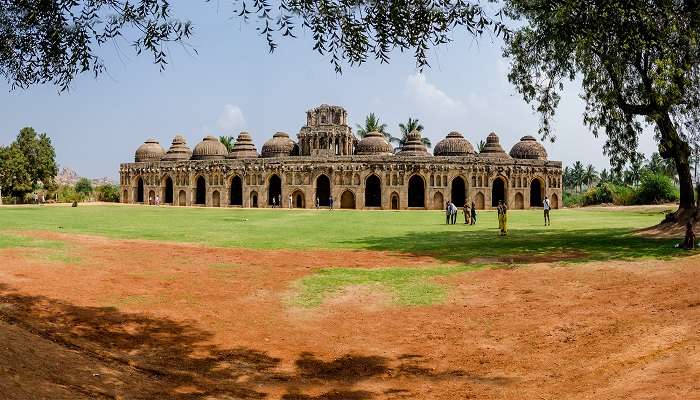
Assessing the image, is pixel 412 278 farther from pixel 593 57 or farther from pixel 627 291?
pixel 593 57

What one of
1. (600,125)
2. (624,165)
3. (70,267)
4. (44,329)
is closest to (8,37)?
(44,329)

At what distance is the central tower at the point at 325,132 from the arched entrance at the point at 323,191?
379 centimetres

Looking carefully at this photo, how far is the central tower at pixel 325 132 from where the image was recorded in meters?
72.7

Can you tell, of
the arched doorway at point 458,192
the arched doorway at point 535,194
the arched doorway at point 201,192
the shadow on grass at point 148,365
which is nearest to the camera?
the shadow on grass at point 148,365

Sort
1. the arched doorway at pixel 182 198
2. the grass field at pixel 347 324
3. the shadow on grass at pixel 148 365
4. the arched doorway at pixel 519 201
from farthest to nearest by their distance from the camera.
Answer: the arched doorway at pixel 182 198
the arched doorway at pixel 519 201
the grass field at pixel 347 324
the shadow on grass at pixel 148 365

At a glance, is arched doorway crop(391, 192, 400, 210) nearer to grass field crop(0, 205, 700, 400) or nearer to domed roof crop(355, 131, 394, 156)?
domed roof crop(355, 131, 394, 156)

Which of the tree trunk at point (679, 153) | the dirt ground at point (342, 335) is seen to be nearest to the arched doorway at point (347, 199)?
the tree trunk at point (679, 153)

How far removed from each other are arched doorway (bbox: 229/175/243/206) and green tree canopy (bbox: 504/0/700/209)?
2200 inches

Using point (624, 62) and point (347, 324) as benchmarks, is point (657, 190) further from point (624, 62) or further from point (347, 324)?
point (347, 324)

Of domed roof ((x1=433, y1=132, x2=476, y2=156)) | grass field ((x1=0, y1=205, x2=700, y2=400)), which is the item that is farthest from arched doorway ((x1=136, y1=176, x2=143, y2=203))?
grass field ((x1=0, y1=205, x2=700, y2=400))

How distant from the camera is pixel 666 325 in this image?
31.6 feet

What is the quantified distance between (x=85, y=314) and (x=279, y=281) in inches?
206

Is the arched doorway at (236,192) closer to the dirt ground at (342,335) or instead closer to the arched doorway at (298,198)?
the arched doorway at (298,198)

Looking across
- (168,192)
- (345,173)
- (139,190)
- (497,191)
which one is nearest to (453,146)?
(497,191)
